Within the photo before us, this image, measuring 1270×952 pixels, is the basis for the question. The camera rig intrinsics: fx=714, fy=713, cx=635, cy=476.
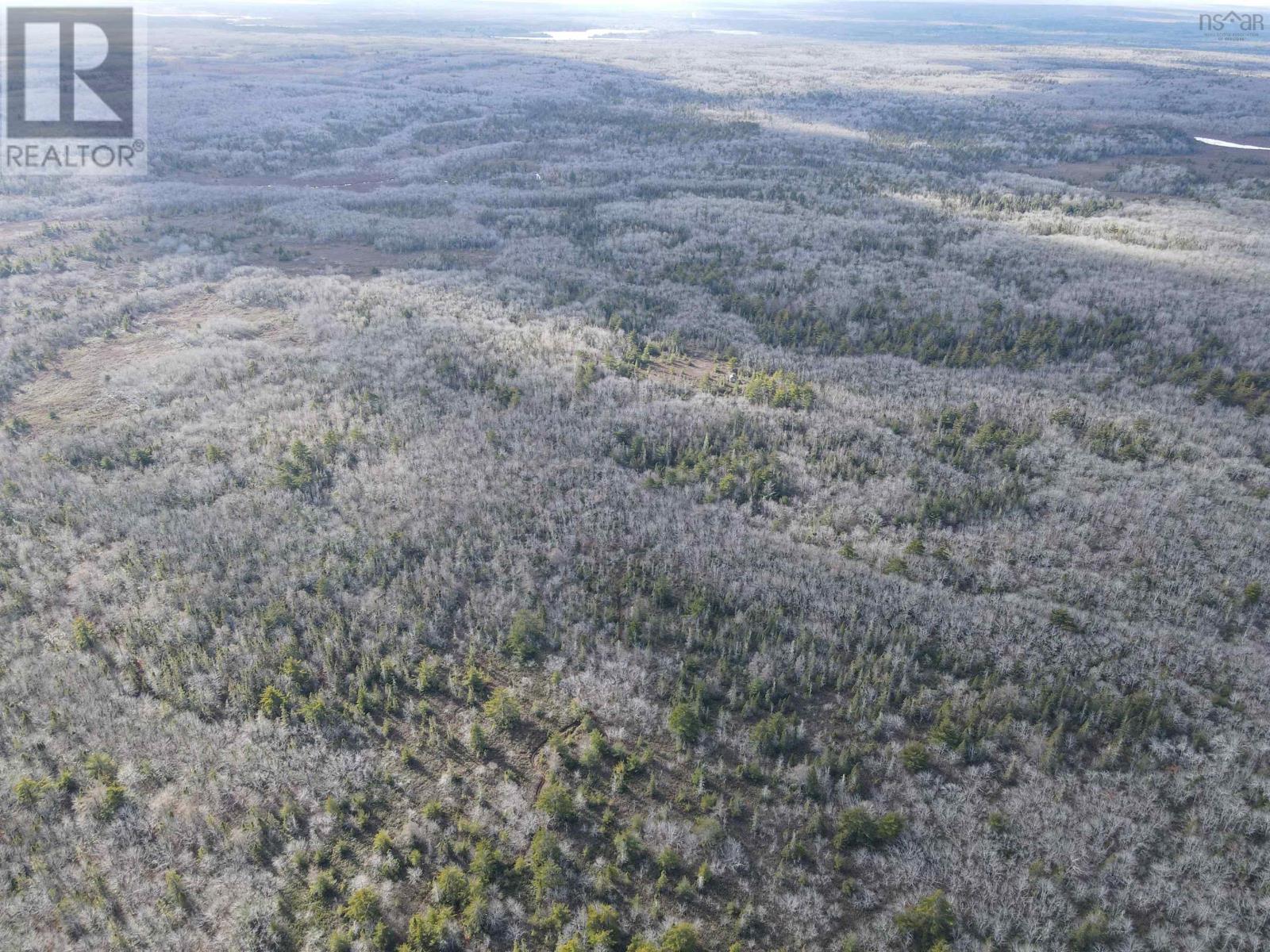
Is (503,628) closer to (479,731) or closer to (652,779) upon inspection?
(479,731)

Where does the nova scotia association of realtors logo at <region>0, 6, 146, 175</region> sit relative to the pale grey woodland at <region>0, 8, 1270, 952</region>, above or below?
above

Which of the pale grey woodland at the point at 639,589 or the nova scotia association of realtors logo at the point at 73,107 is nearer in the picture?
the pale grey woodland at the point at 639,589

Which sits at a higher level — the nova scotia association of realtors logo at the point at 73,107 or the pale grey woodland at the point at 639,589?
the nova scotia association of realtors logo at the point at 73,107

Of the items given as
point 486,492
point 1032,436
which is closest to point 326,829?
point 486,492

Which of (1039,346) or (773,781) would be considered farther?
(1039,346)
